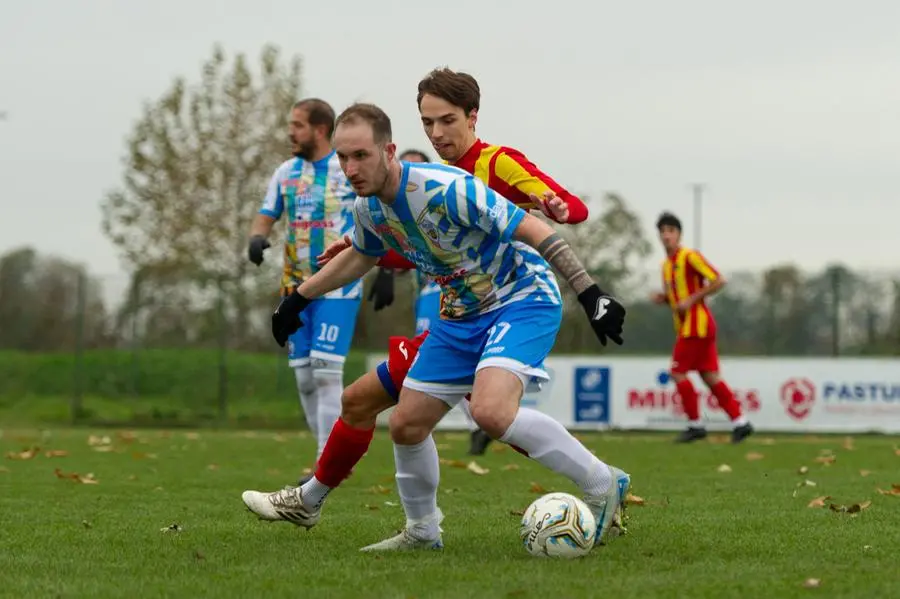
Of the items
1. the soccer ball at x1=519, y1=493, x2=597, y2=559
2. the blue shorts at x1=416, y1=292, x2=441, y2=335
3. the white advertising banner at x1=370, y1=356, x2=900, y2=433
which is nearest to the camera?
the soccer ball at x1=519, y1=493, x2=597, y2=559

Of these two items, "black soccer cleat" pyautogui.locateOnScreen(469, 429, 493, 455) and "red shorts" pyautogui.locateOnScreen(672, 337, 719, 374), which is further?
"red shorts" pyautogui.locateOnScreen(672, 337, 719, 374)

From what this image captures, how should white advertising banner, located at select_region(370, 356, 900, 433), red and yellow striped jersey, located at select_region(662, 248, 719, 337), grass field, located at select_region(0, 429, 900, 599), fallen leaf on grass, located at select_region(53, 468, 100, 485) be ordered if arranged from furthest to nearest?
white advertising banner, located at select_region(370, 356, 900, 433) < red and yellow striped jersey, located at select_region(662, 248, 719, 337) < fallen leaf on grass, located at select_region(53, 468, 100, 485) < grass field, located at select_region(0, 429, 900, 599)

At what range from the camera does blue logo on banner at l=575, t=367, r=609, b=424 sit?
796 inches

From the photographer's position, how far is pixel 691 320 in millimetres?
15719

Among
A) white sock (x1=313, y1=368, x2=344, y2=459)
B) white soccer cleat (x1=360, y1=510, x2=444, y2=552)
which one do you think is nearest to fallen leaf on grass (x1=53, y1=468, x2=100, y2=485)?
white sock (x1=313, y1=368, x2=344, y2=459)

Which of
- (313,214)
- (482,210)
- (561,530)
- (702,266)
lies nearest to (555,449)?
(561,530)

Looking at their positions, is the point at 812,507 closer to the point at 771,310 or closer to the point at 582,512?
the point at 582,512

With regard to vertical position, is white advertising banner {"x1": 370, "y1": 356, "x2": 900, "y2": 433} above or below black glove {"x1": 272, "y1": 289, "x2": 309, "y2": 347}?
below

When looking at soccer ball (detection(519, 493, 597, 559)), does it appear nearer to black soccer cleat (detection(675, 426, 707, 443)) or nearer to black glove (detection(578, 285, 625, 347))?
black glove (detection(578, 285, 625, 347))

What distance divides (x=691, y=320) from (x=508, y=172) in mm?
9693

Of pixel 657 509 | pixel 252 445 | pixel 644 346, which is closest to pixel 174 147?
pixel 644 346

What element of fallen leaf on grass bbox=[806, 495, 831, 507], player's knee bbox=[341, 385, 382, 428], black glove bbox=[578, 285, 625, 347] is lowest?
fallen leaf on grass bbox=[806, 495, 831, 507]

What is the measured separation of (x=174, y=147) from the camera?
36250 mm

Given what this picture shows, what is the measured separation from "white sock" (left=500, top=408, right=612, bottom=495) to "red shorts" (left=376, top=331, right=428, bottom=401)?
1.83 ft
